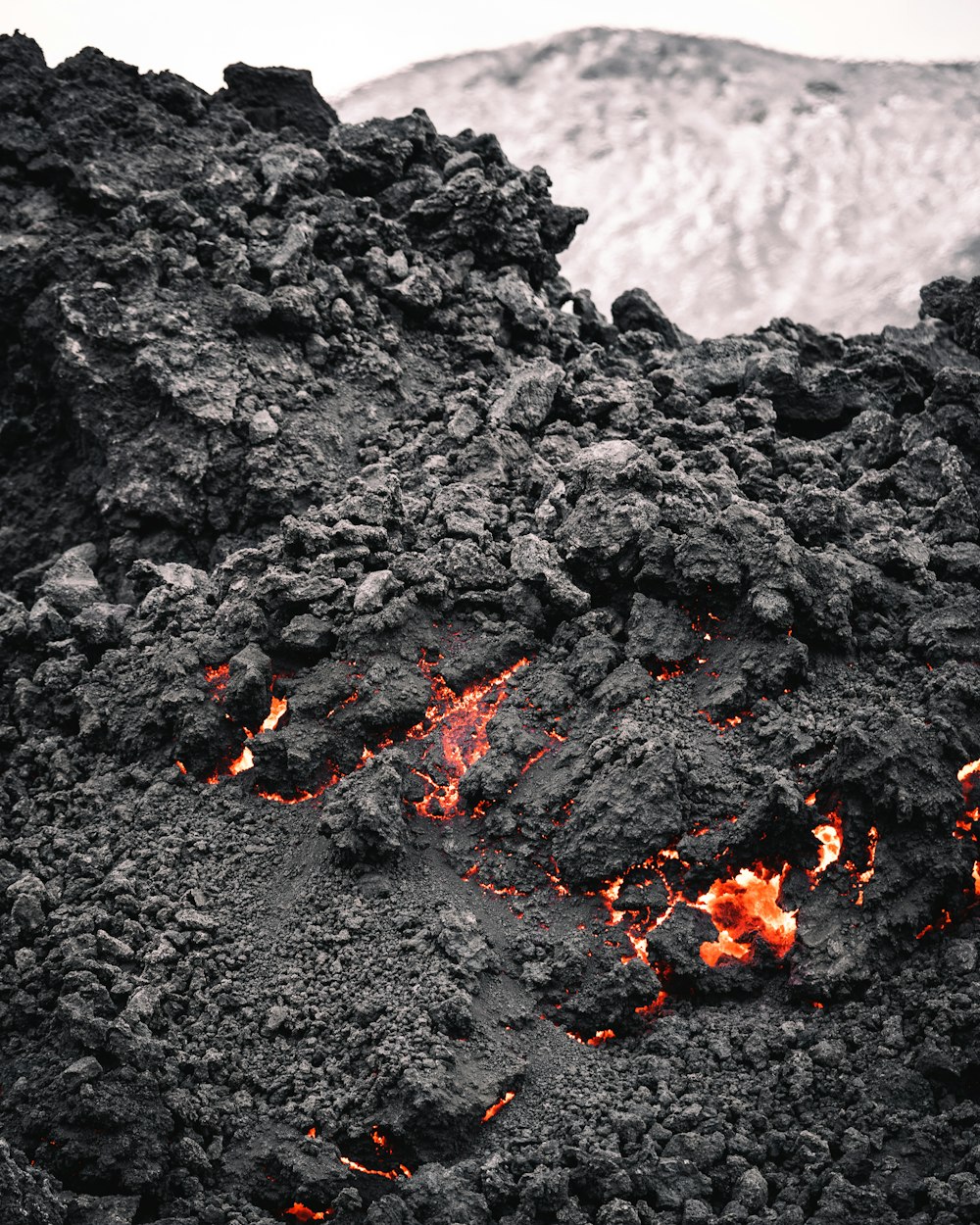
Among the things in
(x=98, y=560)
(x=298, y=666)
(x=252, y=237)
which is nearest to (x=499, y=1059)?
(x=298, y=666)

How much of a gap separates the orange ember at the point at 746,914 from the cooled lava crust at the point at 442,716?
1.3 inches

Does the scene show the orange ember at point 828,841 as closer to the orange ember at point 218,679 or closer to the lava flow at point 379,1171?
the lava flow at point 379,1171

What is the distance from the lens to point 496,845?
1030 cm

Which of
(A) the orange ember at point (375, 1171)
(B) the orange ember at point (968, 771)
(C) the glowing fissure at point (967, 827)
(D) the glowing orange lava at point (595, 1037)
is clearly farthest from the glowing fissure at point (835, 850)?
(A) the orange ember at point (375, 1171)

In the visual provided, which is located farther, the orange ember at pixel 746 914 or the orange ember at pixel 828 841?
the orange ember at pixel 828 841

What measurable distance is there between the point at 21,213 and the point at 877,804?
45.0 feet

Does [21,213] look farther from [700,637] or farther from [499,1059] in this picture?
[499,1059]

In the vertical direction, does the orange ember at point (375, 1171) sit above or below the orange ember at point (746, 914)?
below

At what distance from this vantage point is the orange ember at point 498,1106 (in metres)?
8.44

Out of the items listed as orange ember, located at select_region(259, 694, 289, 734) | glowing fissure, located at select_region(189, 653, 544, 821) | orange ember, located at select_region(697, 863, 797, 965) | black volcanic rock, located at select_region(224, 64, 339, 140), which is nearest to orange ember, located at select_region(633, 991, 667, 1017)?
orange ember, located at select_region(697, 863, 797, 965)

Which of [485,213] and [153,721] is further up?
[485,213]

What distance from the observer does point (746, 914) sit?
32.0ft

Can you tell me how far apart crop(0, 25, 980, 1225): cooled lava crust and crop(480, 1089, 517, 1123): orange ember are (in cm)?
10

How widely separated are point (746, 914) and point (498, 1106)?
2.70m
